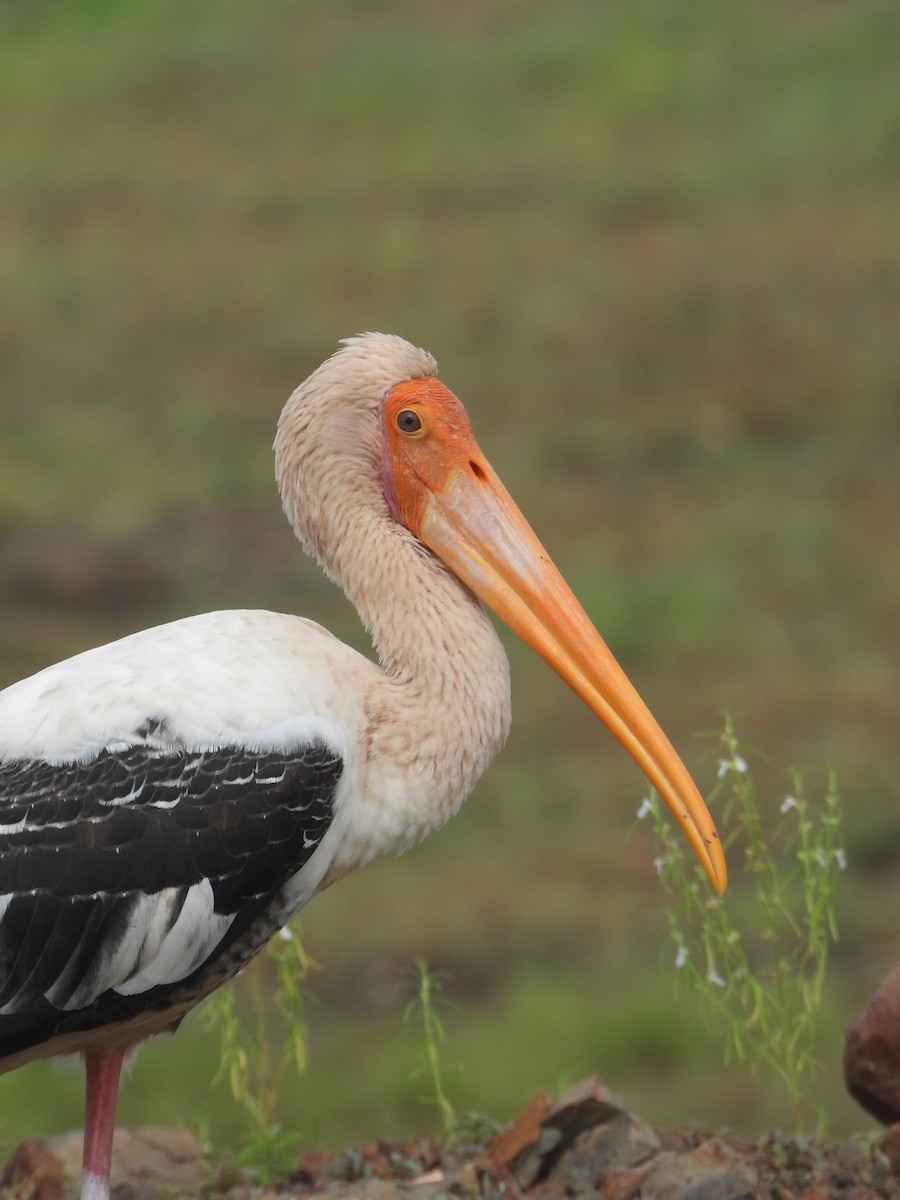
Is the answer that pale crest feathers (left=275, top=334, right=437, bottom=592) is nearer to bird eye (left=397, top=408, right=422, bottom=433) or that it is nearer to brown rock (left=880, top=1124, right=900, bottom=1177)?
bird eye (left=397, top=408, right=422, bottom=433)

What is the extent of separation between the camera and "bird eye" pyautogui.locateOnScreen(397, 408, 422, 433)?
4625 mm

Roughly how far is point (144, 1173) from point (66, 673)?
150 cm

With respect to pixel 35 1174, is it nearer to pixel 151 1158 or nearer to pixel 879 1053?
pixel 151 1158

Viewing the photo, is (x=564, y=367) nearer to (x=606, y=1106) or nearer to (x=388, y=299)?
(x=388, y=299)

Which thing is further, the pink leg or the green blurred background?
the green blurred background

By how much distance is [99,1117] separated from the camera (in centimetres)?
438

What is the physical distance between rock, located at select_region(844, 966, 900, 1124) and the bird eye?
1.72m

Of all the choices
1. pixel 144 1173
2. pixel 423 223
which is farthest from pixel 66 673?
pixel 423 223

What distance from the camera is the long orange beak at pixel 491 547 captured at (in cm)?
454

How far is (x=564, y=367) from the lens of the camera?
16.4 metres

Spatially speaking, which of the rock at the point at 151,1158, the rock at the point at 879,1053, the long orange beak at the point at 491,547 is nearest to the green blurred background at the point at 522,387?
the rock at the point at 879,1053

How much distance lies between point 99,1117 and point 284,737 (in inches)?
38.5

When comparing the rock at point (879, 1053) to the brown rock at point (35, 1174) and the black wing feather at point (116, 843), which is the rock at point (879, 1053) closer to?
the black wing feather at point (116, 843)

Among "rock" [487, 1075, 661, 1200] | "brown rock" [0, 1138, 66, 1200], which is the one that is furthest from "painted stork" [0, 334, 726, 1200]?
"rock" [487, 1075, 661, 1200]
